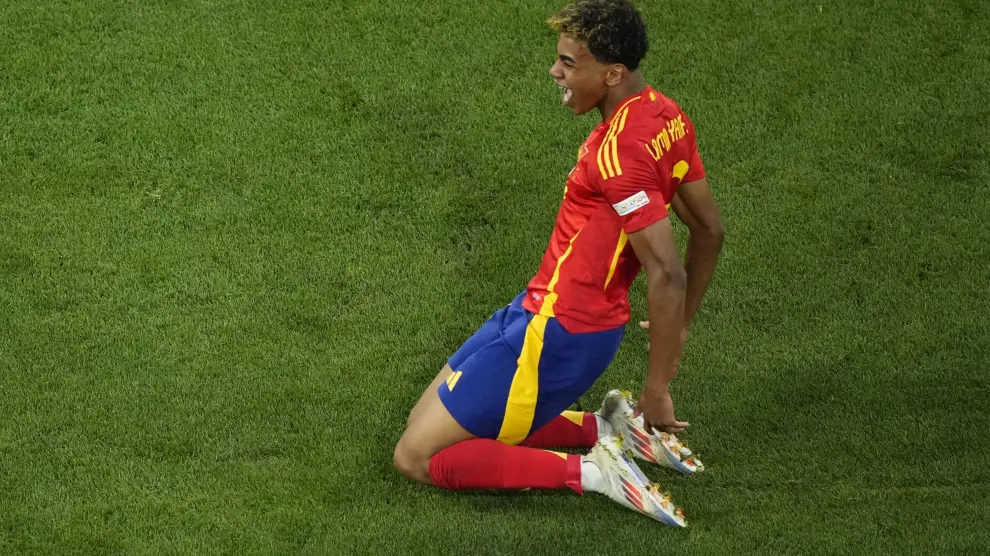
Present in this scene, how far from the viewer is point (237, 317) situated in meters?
5.63

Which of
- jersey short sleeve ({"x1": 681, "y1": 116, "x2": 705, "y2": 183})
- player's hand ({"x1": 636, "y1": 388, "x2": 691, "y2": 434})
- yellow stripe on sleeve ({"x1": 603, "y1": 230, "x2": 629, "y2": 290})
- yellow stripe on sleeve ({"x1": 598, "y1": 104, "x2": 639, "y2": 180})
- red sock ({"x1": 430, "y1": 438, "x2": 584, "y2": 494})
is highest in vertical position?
yellow stripe on sleeve ({"x1": 598, "y1": 104, "x2": 639, "y2": 180})

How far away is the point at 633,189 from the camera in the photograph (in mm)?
→ 4055

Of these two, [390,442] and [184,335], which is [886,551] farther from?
[184,335]

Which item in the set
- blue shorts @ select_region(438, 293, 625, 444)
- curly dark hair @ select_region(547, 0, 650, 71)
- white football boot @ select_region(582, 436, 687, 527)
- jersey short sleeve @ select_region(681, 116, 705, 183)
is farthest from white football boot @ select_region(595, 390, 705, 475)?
curly dark hair @ select_region(547, 0, 650, 71)

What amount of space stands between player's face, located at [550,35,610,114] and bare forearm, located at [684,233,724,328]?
66cm

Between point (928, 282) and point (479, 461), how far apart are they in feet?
8.06

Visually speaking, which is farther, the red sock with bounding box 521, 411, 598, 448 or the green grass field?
the red sock with bounding box 521, 411, 598, 448

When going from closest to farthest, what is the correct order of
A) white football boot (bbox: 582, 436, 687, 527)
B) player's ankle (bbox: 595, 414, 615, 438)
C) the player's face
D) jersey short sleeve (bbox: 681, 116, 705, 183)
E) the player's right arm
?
the player's face < jersey short sleeve (bbox: 681, 116, 705, 183) < the player's right arm < white football boot (bbox: 582, 436, 687, 527) < player's ankle (bbox: 595, 414, 615, 438)

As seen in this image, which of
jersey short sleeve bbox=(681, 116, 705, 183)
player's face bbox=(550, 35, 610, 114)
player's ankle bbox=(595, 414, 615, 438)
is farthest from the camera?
player's ankle bbox=(595, 414, 615, 438)

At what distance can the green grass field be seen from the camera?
482 centimetres

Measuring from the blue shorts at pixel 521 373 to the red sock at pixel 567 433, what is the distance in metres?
0.40

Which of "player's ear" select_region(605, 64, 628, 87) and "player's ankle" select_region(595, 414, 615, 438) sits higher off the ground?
"player's ear" select_region(605, 64, 628, 87)

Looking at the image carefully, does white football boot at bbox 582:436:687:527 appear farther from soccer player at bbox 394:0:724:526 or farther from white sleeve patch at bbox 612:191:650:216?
white sleeve patch at bbox 612:191:650:216

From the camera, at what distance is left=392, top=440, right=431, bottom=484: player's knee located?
4.77m
